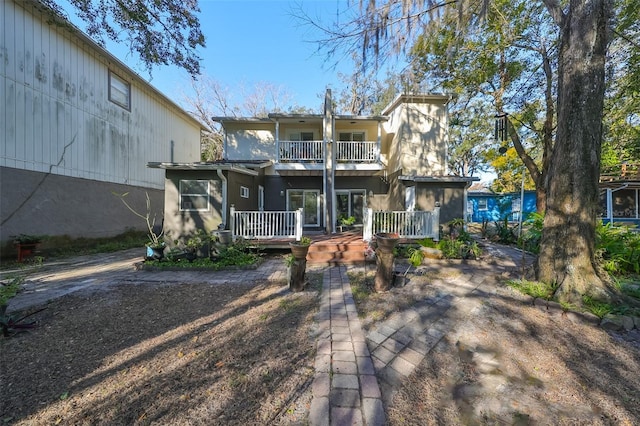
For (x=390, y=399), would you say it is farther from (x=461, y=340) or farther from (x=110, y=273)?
(x=110, y=273)

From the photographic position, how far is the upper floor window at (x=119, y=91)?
10.1m

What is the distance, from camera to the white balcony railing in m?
10.8

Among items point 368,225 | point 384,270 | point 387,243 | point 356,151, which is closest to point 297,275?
point 384,270

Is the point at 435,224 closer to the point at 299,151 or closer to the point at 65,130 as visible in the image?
the point at 299,151

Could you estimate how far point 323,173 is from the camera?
10773mm

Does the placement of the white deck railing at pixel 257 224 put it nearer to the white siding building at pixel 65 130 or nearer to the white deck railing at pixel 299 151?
the white deck railing at pixel 299 151

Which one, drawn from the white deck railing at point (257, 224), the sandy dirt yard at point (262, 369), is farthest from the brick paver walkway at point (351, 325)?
the white deck railing at point (257, 224)

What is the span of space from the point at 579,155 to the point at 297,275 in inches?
214

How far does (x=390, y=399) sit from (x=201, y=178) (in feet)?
25.2

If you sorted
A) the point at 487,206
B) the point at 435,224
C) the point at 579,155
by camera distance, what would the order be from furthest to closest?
the point at 487,206 → the point at 435,224 → the point at 579,155

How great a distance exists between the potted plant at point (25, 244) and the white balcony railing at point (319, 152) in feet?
26.9

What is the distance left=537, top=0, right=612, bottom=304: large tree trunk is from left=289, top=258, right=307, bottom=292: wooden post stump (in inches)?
175

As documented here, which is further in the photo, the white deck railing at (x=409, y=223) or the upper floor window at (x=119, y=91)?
the upper floor window at (x=119, y=91)

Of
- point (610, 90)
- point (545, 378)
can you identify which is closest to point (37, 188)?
point (545, 378)
